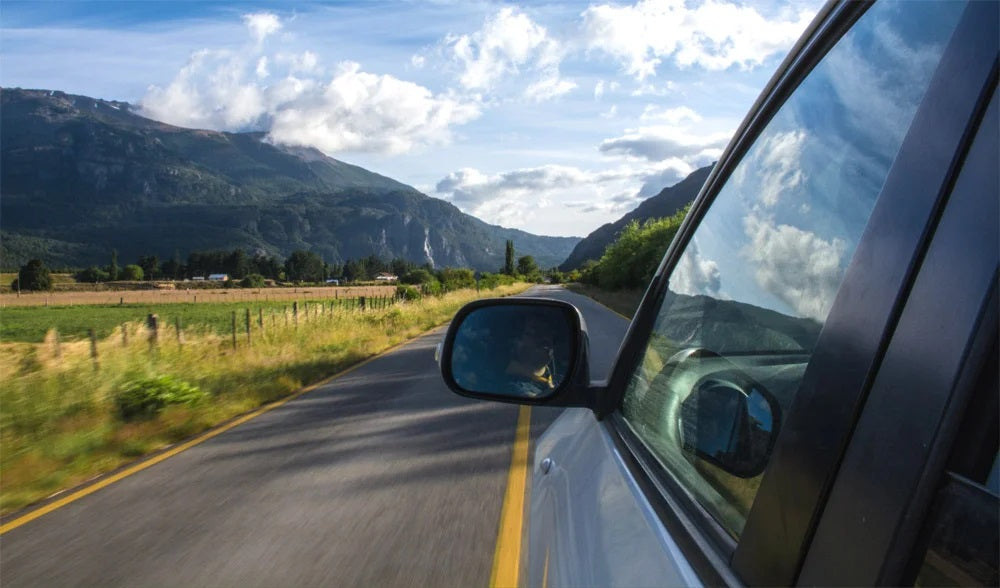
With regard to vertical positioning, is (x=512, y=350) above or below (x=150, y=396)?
above

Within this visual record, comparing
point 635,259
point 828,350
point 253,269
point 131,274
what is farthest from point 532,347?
point 253,269

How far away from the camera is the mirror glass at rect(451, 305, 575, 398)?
2254mm

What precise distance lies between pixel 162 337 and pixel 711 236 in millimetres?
15536

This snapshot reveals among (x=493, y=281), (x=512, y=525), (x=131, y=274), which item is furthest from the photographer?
(x=131, y=274)

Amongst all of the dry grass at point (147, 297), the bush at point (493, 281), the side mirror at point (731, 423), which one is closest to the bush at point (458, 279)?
the bush at point (493, 281)

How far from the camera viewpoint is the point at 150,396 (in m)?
9.53

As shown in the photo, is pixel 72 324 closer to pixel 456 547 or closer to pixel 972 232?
pixel 456 547

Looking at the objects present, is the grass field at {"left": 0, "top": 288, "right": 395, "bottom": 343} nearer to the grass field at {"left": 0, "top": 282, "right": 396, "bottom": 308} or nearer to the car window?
the grass field at {"left": 0, "top": 282, "right": 396, "bottom": 308}

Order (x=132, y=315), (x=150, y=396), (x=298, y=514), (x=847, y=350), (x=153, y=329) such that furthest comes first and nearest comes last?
(x=132, y=315) < (x=153, y=329) < (x=150, y=396) < (x=298, y=514) < (x=847, y=350)

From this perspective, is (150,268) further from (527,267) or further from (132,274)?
(527,267)

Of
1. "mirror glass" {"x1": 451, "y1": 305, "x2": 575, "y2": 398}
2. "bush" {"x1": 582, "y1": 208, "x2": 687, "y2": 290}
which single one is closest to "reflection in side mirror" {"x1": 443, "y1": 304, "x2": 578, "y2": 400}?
"mirror glass" {"x1": 451, "y1": 305, "x2": 575, "y2": 398}

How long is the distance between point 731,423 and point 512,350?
1084 millimetres

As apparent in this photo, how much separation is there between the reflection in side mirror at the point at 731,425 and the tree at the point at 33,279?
107m

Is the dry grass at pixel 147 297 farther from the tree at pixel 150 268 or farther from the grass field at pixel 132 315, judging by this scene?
the tree at pixel 150 268
